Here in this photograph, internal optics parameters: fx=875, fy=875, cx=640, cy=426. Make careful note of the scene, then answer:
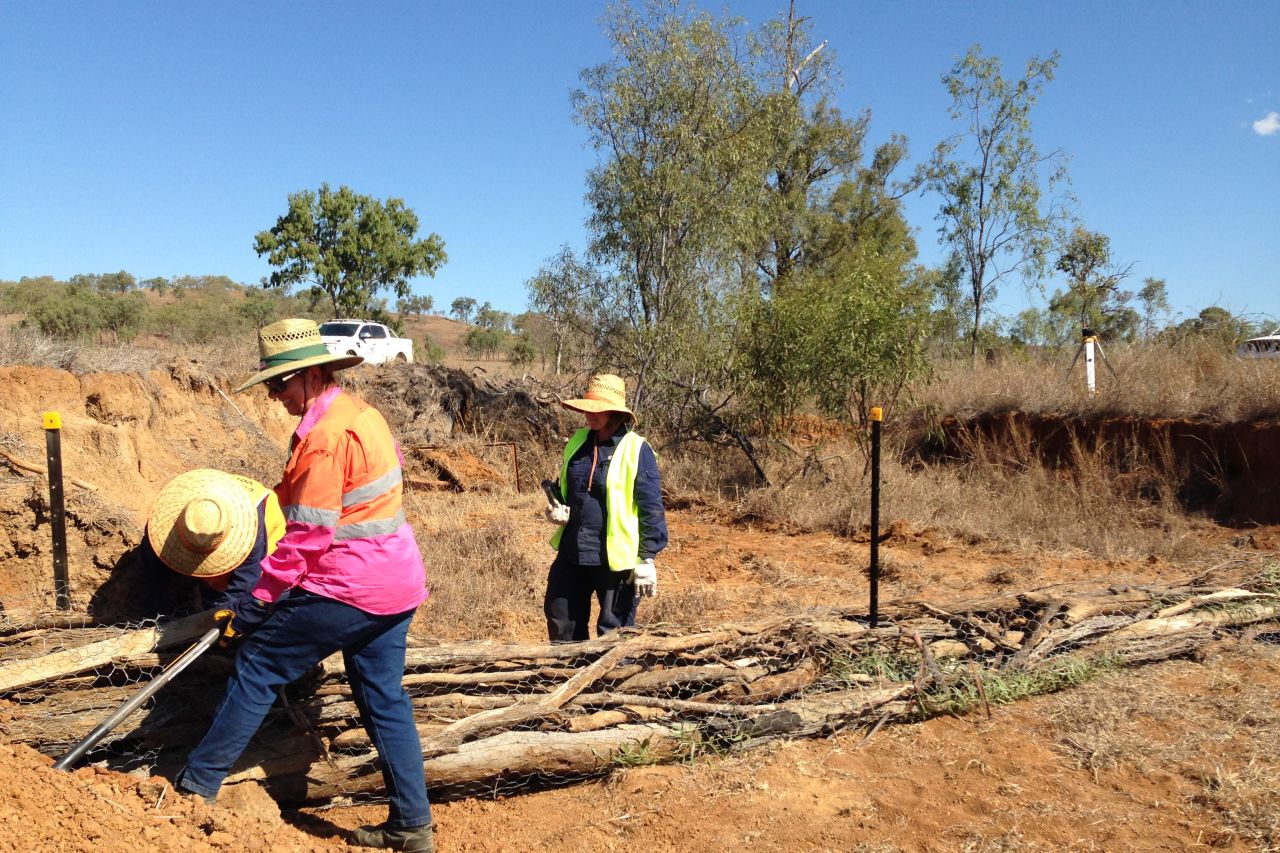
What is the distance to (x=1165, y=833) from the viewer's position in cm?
320

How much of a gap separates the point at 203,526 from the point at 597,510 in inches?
68.4

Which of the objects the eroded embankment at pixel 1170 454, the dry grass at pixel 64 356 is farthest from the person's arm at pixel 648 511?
the eroded embankment at pixel 1170 454

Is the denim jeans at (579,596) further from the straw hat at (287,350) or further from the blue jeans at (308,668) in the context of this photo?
the straw hat at (287,350)

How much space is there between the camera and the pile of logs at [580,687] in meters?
3.32

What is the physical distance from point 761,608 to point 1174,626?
9.26 feet

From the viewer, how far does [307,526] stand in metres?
2.83

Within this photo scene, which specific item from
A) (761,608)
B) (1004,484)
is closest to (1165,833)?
(761,608)

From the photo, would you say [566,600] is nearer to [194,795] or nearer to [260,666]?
[260,666]

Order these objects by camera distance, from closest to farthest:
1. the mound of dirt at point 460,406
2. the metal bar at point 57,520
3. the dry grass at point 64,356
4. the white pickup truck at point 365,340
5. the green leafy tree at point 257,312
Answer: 1. the metal bar at point 57,520
2. the dry grass at point 64,356
3. the mound of dirt at point 460,406
4. the white pickup truck at point 365,340
5. the green leafy tree at point 257,312

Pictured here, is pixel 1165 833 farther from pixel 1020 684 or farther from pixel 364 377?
pixel 364 377

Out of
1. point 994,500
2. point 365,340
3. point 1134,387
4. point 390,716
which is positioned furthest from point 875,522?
point 365,340

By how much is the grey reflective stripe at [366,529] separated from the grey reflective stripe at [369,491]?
7cm

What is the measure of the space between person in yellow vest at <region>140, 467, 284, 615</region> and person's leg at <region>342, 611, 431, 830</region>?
2.29ft

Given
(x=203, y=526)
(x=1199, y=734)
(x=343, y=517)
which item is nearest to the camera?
(x=343, y=517)
